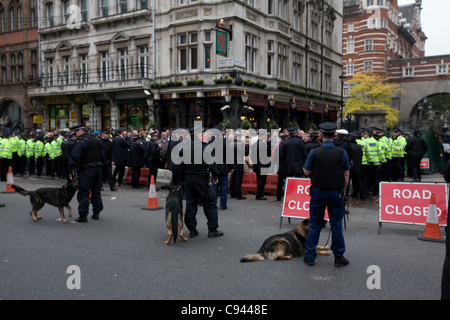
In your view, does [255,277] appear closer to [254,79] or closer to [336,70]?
[254,79]

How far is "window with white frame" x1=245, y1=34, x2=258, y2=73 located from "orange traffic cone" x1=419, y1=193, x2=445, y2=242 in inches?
756

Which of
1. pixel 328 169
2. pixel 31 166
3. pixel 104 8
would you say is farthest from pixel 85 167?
pixel 104 8

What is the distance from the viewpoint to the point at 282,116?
29.2m

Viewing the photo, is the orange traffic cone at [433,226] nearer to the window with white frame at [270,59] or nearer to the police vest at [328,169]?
the police vest at [328,169]

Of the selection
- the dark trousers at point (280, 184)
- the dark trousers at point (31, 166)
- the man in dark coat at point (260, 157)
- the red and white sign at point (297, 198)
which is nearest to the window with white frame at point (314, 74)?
the man in dark coat at point (260, 157)

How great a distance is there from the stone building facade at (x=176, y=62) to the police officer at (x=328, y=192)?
14856 mm

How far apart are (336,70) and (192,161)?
35.6m

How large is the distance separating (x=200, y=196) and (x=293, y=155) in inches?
172

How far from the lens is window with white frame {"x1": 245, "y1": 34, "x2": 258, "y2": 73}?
24.8m

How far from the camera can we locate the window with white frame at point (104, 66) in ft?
92.3

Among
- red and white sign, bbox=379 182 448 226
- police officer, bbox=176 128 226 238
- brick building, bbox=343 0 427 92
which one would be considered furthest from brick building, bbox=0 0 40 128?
brick building, bbox=343 0 427 92

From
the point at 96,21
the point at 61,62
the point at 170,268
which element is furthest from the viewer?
the point at 61,62
